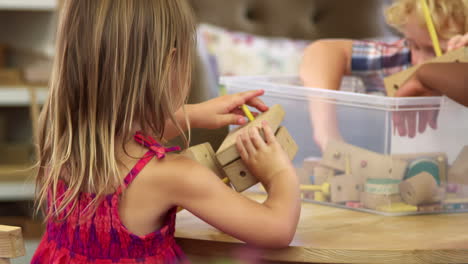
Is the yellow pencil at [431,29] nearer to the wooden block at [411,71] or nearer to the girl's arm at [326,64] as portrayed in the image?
the wooden block at [411,71]

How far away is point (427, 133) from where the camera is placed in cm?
81

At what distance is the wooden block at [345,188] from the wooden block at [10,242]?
16.1 inches

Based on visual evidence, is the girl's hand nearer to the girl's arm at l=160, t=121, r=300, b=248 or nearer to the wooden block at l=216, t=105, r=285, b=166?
the wooden block at l=216, t=105, r=285, b=166

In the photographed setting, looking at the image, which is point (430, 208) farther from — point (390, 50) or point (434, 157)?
point (390, 50)

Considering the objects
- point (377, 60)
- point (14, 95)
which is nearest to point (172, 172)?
point (377, 60)

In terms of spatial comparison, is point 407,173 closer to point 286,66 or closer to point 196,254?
point 196,254

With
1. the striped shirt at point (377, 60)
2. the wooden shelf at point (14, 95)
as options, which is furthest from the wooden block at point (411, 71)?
the wooden shelf at point (14, 95)

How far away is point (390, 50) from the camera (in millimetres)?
1194

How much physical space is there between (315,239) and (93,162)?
26 centimetres

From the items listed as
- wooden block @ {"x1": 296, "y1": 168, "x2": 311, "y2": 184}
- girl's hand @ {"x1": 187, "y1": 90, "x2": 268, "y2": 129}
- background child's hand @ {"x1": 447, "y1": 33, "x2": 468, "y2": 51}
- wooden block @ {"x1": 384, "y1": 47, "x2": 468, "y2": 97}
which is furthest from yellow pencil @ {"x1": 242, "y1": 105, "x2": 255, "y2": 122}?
background child's hand @ {"x1": 447, "y1": 33, "x2": 468, "y2": 51}

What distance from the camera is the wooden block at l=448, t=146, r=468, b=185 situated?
818 millimetres

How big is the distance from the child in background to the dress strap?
1.40 ft

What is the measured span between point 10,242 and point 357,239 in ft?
1.21

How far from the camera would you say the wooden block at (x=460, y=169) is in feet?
2.68
